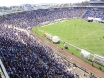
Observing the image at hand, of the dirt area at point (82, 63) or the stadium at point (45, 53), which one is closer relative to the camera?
the stadium at point (45, 53)

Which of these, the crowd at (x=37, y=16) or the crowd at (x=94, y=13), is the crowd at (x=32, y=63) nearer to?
the crowd at (x=37, y=16)

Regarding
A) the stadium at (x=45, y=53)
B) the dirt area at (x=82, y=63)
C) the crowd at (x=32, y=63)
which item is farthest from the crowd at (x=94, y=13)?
the crowd at (x=32, y=63)

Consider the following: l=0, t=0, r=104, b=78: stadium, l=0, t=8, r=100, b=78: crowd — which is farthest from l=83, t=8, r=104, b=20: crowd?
l=0, t=8, r=100, b=78: crowd

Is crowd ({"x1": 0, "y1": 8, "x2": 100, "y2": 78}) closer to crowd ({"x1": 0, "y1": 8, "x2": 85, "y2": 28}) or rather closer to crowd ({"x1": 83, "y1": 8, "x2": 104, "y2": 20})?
crowd ({"x1": 0, "y1": 8, "x2": 85, "y2": 28})

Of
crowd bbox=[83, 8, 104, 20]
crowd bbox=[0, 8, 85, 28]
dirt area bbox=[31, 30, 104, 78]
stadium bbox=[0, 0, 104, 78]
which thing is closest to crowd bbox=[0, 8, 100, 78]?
stadium bbox=[0, 0, 104, 78]

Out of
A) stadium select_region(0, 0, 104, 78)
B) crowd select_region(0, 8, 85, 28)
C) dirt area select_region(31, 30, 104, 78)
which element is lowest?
dirt area select_region(31, 30, 104, 78)

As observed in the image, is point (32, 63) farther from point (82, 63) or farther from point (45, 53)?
point (82, 63)

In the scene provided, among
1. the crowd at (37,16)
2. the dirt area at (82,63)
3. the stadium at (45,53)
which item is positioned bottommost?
the dirt area at (82,63)

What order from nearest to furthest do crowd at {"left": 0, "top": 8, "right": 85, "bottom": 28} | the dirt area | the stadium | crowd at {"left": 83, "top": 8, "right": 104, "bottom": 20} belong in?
the stadium → the dirt area → crowd at {"left": 0, "top": 8, "right": 85, "bottom": 28} → crowd at {"left": 83, "top": 8, "right": 104, "bottom": 20}

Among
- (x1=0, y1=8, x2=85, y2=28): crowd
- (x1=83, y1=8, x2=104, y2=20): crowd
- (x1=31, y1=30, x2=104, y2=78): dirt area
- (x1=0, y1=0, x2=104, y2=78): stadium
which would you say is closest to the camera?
Result: (x1=0, y1=0, x2=104, y2=78): stadium

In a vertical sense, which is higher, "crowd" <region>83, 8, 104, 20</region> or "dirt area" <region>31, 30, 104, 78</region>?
"crowd" <region>83, 8, 104, 20</region>

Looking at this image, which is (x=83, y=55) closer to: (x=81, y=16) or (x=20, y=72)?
(x=20, y=72)

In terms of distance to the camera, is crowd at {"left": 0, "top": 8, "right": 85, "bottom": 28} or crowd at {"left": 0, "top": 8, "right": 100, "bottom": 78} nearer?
crowd at {"left": 0, "top": 8, "right": 100, "bottom": 78}

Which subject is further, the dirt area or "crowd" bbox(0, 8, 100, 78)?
the dirt area
